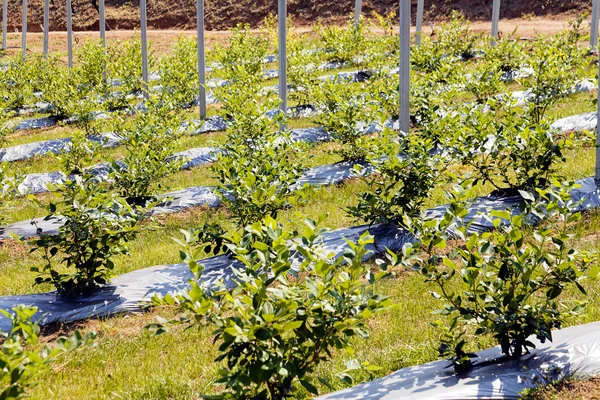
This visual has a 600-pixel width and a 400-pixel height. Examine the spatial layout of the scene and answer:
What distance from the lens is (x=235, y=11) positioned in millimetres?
37375

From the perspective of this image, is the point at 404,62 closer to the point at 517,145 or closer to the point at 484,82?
the point at 517,145

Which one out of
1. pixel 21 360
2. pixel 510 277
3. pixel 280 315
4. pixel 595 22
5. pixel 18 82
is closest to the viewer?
pixel 21 360

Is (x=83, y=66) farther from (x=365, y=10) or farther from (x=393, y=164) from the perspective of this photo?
(x=365, y=10)

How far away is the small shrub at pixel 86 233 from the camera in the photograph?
510 cm

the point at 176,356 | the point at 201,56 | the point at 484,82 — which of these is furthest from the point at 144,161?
the point at 484,82

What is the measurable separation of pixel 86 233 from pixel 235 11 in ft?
112

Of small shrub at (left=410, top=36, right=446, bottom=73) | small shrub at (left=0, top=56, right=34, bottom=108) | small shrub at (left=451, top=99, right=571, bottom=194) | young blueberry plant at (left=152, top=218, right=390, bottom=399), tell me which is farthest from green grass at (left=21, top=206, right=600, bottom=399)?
small shrub at (left=0, top=56, right=34, bottom=108)

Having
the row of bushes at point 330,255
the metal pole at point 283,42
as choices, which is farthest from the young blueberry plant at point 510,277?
the metal pole at point 283,42

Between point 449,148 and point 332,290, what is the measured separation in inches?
173

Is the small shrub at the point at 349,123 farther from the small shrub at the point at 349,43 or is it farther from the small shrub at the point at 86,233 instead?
the small shrub at the point at 349,43

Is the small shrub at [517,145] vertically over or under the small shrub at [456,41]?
under

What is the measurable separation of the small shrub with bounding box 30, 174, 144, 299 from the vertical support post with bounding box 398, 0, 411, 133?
4.05 meters

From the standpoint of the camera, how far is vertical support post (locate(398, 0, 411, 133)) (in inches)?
310

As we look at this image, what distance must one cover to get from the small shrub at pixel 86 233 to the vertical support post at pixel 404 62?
13.3 feet
